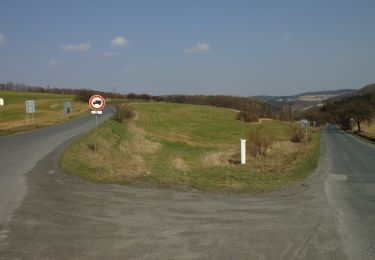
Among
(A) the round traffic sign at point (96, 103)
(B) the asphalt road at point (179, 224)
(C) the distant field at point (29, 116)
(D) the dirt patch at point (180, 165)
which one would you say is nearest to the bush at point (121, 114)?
(C) the distant field at point (29, 116)

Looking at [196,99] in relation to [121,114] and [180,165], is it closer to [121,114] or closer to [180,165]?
[121,114]

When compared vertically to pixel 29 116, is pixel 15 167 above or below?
below

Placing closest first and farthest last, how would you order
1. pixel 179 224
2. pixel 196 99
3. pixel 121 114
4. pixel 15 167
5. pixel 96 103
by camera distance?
pixel 179 224, pixel 15 167, pixel 96 103, pixel 121 114, pixel 196 99

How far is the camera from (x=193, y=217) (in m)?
7.77

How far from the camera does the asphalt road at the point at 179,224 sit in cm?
596

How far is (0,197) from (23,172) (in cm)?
370

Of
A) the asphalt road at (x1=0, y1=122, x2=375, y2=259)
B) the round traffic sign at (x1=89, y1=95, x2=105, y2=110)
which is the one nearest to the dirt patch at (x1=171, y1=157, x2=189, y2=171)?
the round traffic sign at (x1=89, y1=95, x2=105, y2=110)

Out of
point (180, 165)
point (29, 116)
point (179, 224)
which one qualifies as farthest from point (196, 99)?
point (179, 224)

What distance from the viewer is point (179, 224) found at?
727 centimetres

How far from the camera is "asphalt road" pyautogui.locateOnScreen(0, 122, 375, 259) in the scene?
596 centimetres

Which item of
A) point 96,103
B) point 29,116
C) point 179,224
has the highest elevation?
point 96,103

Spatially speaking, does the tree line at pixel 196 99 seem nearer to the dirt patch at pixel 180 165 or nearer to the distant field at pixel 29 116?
the distant field at pixel 29 116

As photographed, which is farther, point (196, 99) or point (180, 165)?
point (196, 99)

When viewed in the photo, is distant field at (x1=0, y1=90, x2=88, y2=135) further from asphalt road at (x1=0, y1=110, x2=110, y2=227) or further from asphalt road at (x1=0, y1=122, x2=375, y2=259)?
asphalt road at (x1=0, y1=122, x2=375, y2=259)
